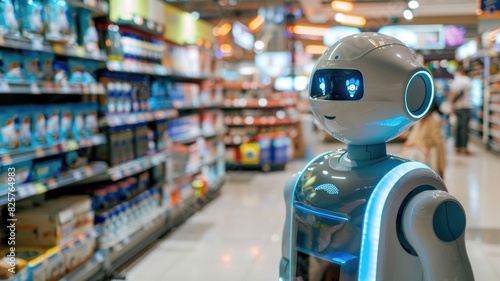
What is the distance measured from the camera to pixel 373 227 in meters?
2.04

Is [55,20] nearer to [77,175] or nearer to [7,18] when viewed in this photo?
[7,18]

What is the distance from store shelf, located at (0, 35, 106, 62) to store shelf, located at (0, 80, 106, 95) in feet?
0.66

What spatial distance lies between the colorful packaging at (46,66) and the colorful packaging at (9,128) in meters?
0.37

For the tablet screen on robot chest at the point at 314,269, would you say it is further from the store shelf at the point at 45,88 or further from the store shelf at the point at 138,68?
the store shelf at the point at 138,68

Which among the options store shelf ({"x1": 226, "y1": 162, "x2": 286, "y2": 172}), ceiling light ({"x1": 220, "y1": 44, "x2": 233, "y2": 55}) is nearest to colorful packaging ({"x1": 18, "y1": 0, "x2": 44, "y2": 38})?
store shelf ({"x1": 226, "y1": 162, "x2": 286, "y2": 172})

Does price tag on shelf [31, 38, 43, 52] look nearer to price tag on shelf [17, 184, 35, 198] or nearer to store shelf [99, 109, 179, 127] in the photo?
price tag on shelf [17, 184, 35, 198]

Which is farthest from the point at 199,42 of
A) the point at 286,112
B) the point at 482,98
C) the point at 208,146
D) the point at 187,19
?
the point at 482,98

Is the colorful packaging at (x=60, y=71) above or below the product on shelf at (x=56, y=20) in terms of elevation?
below

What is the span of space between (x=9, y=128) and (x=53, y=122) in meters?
0.46

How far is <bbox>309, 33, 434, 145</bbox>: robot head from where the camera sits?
6.88 feet

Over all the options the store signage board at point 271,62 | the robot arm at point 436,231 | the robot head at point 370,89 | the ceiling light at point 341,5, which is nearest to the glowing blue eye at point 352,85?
the robot head at point 370,89

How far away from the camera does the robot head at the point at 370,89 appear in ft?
6.88

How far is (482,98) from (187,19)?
10.1m

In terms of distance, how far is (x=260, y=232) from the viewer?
5.54m
